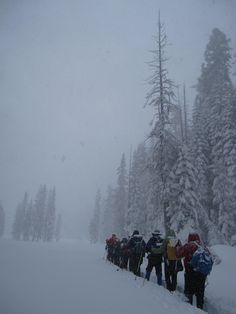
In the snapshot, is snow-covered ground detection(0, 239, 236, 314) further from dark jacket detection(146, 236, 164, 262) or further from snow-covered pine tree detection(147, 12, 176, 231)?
snow-covered pine tree detection(147, 12, 176, 231)

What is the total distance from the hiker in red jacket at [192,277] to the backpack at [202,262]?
28cm

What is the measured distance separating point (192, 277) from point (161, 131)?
1673 cm

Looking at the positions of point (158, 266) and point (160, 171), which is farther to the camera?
point (160, 171)

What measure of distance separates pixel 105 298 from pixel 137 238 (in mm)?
7570

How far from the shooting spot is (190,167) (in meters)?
27.2

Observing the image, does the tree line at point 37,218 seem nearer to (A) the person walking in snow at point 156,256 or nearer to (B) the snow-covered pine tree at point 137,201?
(B) the snow-covered pine tree at point 137,201

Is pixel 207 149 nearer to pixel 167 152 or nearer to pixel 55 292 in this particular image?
pixel 167 152

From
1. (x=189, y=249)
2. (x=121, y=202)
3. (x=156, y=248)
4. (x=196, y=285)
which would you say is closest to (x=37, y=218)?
(x=121, y=202)

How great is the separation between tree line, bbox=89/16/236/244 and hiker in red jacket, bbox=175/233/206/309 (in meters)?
12.9

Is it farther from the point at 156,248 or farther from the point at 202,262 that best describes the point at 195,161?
the point at 202,262

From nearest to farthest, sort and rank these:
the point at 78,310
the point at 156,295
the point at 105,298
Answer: the point at 78,310 → the point at 105,298 → the point at 156,295

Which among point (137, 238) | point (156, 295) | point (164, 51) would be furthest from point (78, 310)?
point (164, 51)

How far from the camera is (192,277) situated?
1074 centimetres

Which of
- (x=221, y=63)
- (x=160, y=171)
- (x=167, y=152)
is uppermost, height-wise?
(x=221, y=63)
